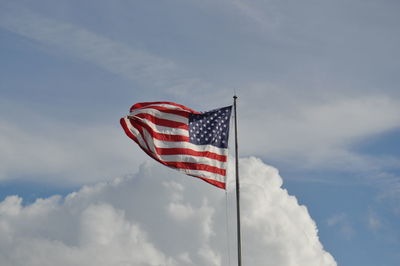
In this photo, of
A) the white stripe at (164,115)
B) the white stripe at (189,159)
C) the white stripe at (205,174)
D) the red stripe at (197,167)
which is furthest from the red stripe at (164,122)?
the white stripe at (205,174)

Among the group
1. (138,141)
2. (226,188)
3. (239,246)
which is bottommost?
(239,246)

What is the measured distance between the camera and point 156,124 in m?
41.5

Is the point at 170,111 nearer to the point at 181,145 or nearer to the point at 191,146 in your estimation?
the point at 181,145

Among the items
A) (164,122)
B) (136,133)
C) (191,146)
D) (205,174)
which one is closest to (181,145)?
(191,146)

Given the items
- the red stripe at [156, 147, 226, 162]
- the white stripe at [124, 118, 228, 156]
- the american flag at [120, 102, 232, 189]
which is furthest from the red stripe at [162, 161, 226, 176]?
the white stripe at [124, 118, 228, 156]

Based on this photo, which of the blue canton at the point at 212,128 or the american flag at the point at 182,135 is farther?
the blue canton at the point at 212,128

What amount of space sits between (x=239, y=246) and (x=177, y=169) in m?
6.35

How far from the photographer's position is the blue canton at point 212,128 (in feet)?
135

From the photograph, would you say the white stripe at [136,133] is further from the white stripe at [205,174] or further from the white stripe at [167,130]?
the white stripe at [205,174]

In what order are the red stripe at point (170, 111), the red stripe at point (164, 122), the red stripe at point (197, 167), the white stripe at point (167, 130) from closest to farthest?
the red stripe at point (197, 167) → the white stripe at point (167, 130) → the red stripe at point (164, 122) → the red stripe at point (170, 111)

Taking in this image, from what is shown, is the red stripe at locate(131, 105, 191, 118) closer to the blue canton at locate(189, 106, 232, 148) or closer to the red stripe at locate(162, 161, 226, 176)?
the blue canton at locate(189, 106, 232, 148)

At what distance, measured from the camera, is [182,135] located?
41.3 m

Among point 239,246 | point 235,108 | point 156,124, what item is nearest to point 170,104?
point 156,124

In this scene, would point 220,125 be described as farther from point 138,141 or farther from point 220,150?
point 138,141
